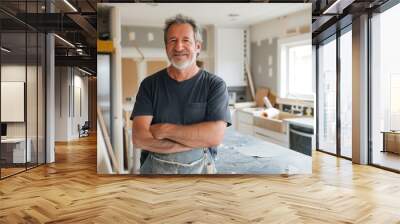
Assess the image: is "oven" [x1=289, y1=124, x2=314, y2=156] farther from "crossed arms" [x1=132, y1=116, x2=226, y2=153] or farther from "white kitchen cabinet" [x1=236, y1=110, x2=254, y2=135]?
"crossed arms" [x1=132, y1=116, x2=226, y2=153]

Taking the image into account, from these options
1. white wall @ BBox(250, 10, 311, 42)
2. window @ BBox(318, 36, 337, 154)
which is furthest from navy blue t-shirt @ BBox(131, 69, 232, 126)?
window @ BBox(318, 36, 337, 154)

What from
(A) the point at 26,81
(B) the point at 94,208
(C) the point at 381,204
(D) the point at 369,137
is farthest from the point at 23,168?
(D) the point at 369,137

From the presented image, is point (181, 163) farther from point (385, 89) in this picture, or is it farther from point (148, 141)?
point (385, 89)

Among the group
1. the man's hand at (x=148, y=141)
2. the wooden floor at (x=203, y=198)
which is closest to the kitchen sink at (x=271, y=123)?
the wooden floor at (x=203, y=198)

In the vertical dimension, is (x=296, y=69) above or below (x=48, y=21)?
below

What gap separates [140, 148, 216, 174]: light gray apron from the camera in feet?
16.4

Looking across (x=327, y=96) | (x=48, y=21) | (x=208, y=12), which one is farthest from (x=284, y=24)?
(x=48, y=21)

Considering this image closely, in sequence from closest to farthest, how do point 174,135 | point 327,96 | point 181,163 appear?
point 174,135
point 181,163
point 327,96

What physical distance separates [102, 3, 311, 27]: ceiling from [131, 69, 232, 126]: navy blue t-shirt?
689 millimetres

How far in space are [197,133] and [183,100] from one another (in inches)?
17.5

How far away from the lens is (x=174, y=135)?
16.1ft

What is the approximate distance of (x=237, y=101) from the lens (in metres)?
5.24

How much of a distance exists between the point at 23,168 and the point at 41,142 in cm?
76

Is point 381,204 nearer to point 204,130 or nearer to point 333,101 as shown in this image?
point 204,130
